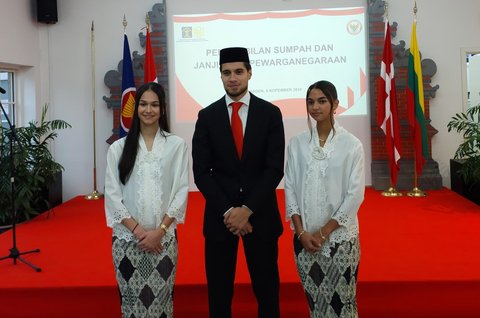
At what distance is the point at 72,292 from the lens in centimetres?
275

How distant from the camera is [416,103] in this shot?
230 inches

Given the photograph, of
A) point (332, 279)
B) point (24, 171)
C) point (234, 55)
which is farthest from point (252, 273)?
point (24, 171)

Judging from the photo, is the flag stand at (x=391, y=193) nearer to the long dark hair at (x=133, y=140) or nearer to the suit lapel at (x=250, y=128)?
the suit lapel at (x=250, y=128)

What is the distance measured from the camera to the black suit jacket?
2049 mm

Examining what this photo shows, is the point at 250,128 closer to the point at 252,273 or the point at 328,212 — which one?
the point at 328,212

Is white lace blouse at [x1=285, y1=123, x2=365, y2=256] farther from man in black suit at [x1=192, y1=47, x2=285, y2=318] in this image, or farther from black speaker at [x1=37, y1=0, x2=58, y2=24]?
black speaker at [x1=37, y1=0, x2=58, y2=24]

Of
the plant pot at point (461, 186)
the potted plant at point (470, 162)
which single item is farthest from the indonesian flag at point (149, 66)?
the plant pot at point (461, 186)

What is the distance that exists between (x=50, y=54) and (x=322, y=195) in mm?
5593

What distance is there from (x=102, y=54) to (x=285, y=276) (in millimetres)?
4692

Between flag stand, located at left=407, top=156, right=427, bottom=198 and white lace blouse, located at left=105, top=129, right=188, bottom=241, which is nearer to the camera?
white lace blouse, located at left=105, top=129, right=188, bottom=241

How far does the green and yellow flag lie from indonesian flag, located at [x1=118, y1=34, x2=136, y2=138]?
3307 mm

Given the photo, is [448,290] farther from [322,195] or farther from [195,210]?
Answer: [195,210]

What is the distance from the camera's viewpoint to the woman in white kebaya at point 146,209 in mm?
1991

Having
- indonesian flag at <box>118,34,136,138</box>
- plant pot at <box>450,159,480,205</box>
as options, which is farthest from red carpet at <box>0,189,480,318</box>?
indonesian flag at <box>118,34,136,138</box>
